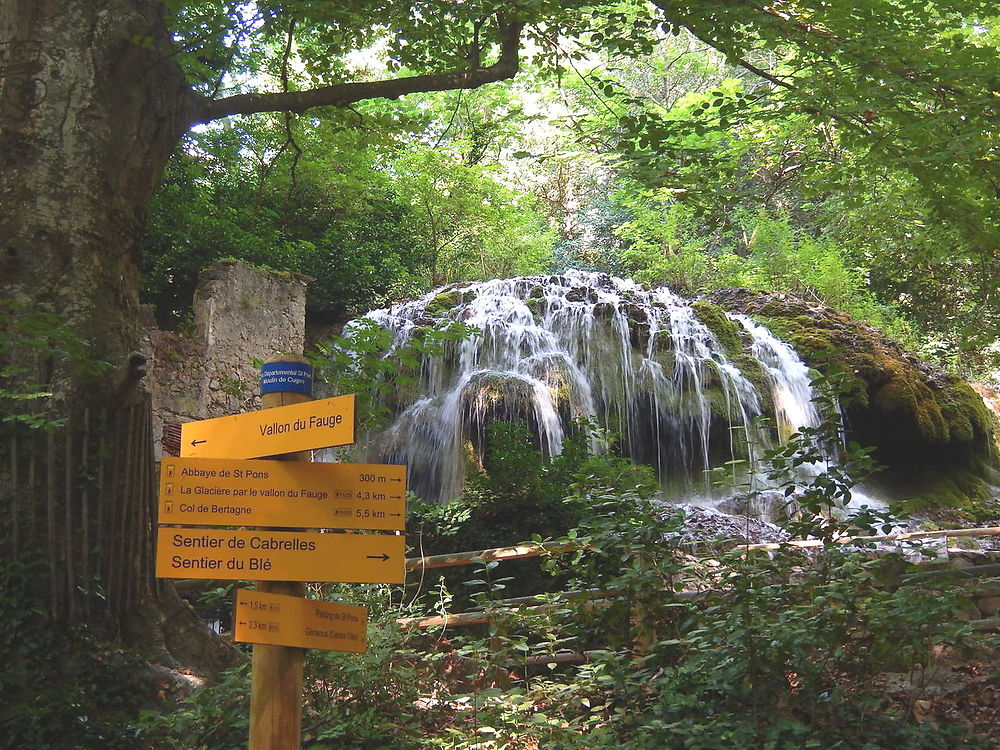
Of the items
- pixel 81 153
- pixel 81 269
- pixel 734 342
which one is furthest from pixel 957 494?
pixel 81 153

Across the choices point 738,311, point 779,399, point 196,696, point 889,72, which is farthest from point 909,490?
point 196,696

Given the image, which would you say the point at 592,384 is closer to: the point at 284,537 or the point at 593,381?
the point at 593,381

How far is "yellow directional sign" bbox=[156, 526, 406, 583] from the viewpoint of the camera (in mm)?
2379

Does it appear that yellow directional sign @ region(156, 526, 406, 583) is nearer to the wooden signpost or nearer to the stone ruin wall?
the wooden signpost

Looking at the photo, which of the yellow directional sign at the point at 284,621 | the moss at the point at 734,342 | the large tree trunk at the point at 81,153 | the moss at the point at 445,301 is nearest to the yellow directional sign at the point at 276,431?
the yellow directional sign at the point at 284,621

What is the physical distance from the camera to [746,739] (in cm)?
297

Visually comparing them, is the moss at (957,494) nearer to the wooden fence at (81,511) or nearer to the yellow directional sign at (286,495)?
the wooden fence at (81,511)

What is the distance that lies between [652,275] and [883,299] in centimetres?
482

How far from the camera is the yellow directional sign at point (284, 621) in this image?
239cm

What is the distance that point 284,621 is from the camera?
7.87ft

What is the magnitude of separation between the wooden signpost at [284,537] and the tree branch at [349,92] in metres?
3.50

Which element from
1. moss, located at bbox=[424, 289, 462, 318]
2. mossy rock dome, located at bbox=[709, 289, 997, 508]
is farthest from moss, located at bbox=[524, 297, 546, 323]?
mossy rock dome, located at bbox=[709, 289, 997, 508]

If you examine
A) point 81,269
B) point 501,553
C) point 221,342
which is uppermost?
point 221,342

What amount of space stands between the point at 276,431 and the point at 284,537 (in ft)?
1.02
